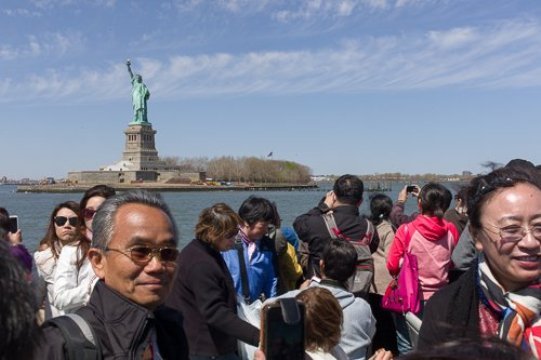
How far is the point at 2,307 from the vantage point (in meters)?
1.03

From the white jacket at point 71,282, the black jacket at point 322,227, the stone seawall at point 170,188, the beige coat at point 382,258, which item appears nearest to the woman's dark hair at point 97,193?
the white jacket at point 71,282

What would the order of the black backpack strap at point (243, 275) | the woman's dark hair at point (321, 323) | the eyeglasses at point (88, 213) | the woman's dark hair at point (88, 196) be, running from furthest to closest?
the black backpack strap at point (243, 275), the eyeglasses at point (88, 213), the woman's dark hair at point (88, 196), the woman's dark hair at point (321, 323)

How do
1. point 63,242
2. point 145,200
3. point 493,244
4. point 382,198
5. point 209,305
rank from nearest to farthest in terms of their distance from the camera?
point 493,244
point 145,200
point 209,305
point 63,242
point 382,198

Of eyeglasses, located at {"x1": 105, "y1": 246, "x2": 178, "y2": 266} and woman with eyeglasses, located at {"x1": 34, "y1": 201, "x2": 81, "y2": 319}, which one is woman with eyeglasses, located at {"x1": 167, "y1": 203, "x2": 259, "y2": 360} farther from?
eyeglasses, located at {"x1": 105, "y1": 246, "x2": 178, "y2": 266}

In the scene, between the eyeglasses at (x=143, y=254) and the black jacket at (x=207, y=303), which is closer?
the eyeglasses at (x=143, y=254)

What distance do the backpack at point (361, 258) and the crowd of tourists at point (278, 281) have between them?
0.01 metres

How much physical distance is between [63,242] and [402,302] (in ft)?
7.58

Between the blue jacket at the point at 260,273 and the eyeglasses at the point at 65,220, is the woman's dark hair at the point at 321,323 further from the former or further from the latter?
the eyeglasses at the point at 65,220

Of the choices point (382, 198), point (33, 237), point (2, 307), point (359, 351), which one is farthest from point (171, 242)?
point (33, 237)

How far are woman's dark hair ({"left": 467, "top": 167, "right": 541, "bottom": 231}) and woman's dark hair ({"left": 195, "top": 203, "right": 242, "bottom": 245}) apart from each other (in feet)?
5.01

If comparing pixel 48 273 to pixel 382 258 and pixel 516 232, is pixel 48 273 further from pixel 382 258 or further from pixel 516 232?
pixel 516 232

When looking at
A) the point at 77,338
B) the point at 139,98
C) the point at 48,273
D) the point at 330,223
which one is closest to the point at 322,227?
the point at 330,223

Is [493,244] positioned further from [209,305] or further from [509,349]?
[209,305]

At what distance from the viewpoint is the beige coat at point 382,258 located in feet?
14.8
